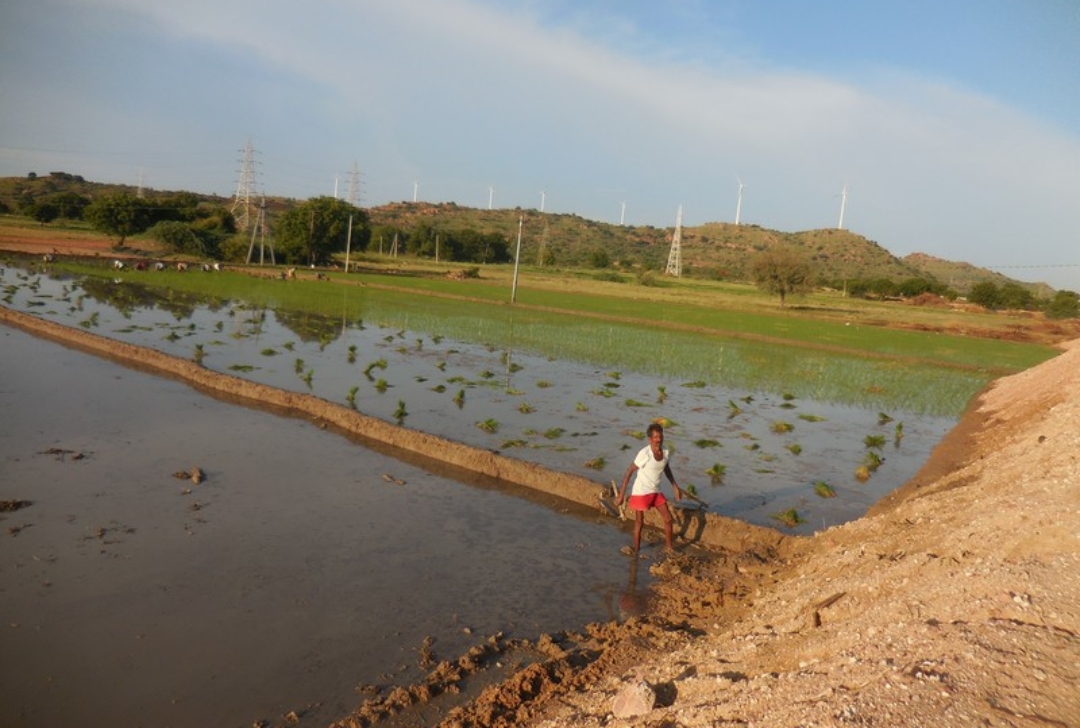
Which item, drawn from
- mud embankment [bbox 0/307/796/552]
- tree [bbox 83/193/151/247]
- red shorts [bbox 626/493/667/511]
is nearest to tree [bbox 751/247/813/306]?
mud embankment [bbox 0/307/796/552]

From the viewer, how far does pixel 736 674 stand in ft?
16.0

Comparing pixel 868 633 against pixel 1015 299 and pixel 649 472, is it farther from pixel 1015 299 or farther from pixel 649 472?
pixel 1015 299

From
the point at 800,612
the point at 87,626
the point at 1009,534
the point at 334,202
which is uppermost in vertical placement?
the point at 334,202

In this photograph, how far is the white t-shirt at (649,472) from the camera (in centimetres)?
831

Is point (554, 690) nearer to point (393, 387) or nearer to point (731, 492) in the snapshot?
point (731, 492)

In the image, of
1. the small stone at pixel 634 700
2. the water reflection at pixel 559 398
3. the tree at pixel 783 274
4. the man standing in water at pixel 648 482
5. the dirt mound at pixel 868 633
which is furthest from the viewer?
the tree at pixel 783 274

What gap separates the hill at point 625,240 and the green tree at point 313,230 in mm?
22410

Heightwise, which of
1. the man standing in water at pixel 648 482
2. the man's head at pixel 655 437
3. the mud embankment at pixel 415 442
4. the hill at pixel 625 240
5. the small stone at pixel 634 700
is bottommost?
the mud embankment at pixel 415 442

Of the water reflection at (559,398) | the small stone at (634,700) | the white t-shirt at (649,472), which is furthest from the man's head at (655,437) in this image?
the small stone at (634,700)

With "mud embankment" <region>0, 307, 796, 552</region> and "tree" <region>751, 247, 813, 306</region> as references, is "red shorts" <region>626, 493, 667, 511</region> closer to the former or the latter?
"mud embankment" <region>0, 307, 796, 552</region>

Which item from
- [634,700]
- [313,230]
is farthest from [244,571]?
[313,230]

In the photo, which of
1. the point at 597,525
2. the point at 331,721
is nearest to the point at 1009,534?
the point at 597,525

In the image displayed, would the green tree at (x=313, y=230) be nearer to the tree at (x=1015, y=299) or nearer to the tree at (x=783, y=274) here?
the tree at (x=783, y=274)

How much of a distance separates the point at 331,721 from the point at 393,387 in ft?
39.8
